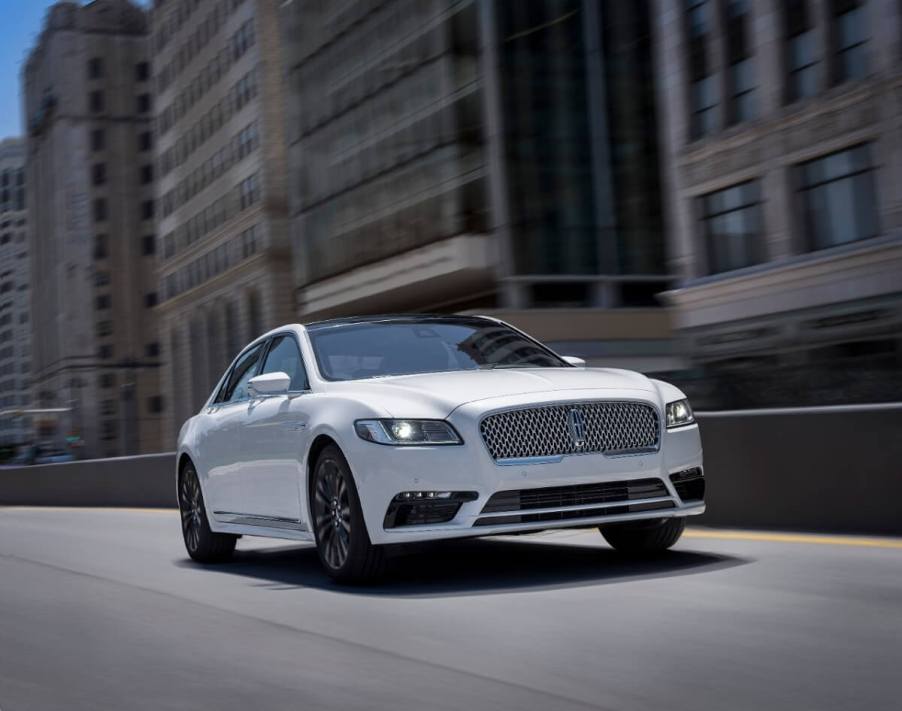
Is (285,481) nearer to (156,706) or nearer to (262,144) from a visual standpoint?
(156,706)

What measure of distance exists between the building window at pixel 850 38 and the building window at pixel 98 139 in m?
90.6

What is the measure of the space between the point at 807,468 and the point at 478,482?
343 centimetres

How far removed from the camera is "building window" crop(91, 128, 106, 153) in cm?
11562

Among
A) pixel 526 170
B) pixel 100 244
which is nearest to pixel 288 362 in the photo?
pixel 526 170

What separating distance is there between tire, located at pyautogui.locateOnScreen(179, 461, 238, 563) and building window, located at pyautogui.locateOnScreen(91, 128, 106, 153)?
10902cm

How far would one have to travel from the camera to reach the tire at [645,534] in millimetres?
8422

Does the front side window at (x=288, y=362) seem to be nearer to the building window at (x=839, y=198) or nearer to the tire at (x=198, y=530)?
the tire at (x=198, y=530)

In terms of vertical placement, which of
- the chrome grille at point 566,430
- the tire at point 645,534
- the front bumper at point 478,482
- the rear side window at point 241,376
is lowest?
the tire at point 645,534

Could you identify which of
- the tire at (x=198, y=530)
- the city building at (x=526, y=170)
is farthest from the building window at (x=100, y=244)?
the tire at (x=198, y=530)

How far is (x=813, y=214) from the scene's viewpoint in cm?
3406

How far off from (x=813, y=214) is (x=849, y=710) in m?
30.9

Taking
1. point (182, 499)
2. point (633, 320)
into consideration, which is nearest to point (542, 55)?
point (633, 320)

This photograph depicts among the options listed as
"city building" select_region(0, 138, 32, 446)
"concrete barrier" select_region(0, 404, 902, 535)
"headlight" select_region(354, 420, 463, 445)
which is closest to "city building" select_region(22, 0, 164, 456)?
"city building" select_region(0, 138, 32, 446)

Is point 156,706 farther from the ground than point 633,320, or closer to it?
closer to it
